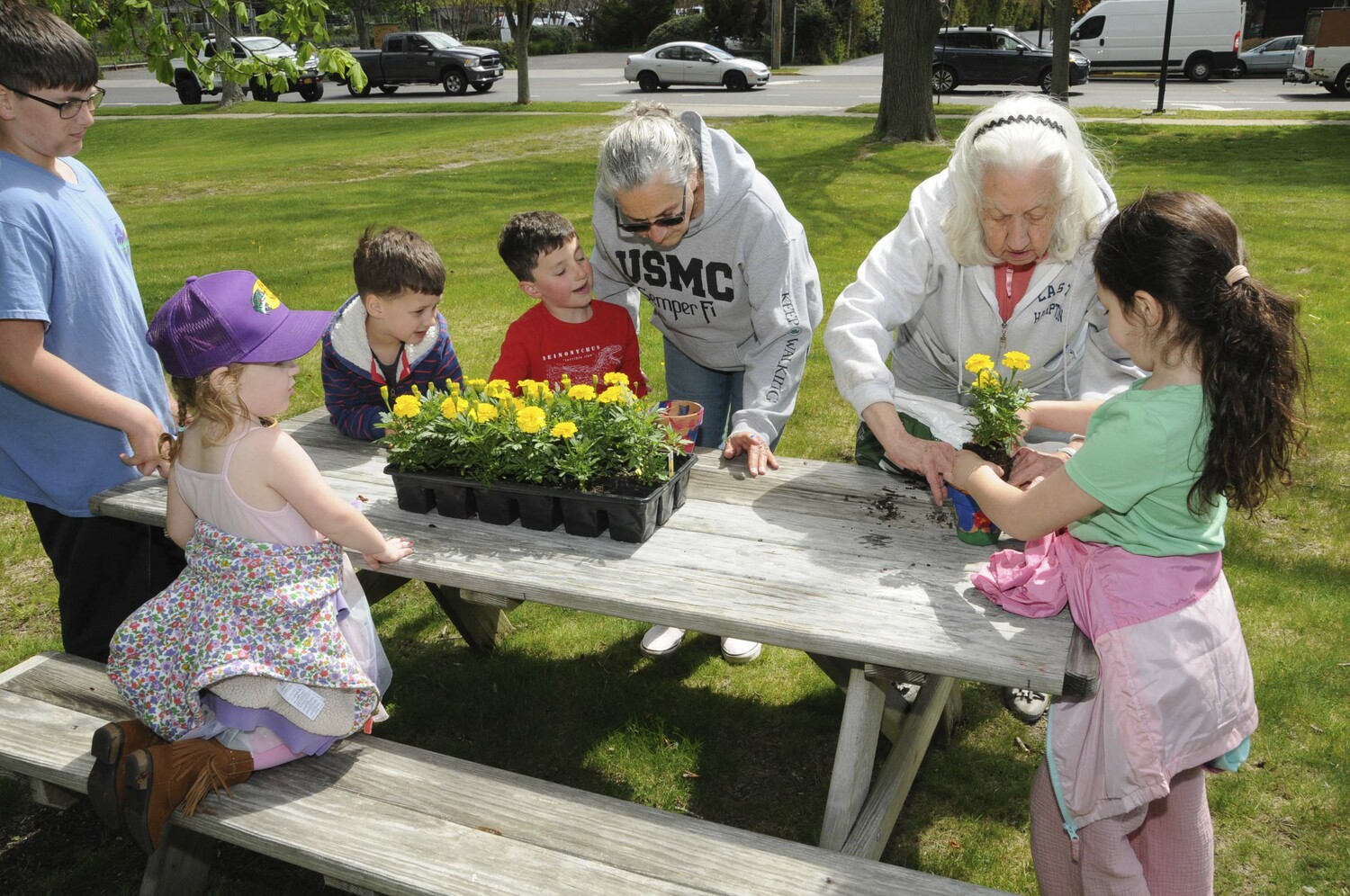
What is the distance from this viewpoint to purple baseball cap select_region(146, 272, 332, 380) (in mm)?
2213

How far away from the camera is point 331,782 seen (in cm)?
227

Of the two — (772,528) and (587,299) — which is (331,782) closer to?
(772,528)

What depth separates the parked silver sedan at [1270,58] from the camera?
25.7 m

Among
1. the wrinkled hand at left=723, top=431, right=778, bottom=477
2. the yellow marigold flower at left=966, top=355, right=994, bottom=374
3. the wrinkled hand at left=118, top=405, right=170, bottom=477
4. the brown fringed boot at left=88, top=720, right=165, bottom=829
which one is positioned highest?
the yellow marigold flower at left=966, top=355, right=994, bottom=374

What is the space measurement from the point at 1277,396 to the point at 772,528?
1.16 metres

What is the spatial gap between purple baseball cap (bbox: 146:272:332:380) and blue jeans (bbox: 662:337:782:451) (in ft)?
6.03

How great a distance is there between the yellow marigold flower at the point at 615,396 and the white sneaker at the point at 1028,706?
172 centimetres

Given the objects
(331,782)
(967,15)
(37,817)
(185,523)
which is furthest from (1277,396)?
(967,15)

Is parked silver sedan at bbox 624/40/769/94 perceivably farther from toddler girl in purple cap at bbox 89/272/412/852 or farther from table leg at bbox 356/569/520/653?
toddler girl in purple cap at bbox 89/272/412/852

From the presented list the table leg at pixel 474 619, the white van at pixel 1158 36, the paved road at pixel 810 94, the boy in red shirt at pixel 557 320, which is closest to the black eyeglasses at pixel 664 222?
the boy in red shirt at pixel 557 320

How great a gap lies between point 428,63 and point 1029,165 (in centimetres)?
2673

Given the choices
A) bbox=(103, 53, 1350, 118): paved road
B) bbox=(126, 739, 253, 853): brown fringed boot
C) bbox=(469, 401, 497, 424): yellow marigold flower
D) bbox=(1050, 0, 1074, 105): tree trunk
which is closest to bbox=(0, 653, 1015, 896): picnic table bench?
bbox=(126, 739, 253, 853): brown fringed boot

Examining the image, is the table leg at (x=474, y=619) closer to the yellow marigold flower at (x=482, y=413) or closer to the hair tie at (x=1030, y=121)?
the yellow marigold flower at (x=482, y=413)

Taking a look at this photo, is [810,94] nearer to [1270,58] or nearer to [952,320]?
[1270,58]
